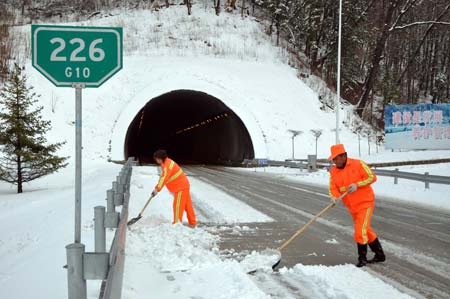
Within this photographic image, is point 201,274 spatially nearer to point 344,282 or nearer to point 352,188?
point 344,282

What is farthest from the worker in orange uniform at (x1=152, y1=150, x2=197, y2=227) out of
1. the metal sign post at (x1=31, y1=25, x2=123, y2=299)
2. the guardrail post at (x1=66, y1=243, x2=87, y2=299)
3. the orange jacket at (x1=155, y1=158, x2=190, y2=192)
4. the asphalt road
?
the guardrail post at (x1=66, y1=243, x2=87, y2=299)

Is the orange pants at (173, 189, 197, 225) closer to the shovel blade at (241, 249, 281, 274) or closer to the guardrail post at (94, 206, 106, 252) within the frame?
the shovel blade at (241, 249, 281, 274)

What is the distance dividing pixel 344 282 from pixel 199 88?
27.6 meters

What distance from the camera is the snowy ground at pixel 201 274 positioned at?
189 inches

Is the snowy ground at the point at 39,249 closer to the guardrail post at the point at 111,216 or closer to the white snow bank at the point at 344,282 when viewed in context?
the guardrail post at the point at 111,216

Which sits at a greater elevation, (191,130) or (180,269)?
(191,130)

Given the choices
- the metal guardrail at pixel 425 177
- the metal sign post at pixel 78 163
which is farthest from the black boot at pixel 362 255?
the metal guardrail at pixel 425 177

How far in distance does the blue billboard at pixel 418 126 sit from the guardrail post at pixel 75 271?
31564 millimetres

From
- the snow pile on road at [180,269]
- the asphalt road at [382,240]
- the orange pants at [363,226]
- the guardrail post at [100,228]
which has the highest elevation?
the guardrail post at [100,228]

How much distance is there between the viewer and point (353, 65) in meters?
50.4

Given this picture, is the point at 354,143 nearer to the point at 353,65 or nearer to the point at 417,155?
the point at 417,155

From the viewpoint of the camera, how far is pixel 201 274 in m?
5.53

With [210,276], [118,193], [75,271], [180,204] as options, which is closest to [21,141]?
[118,193]

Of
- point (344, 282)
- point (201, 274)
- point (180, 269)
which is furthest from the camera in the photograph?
point (180, 269)
